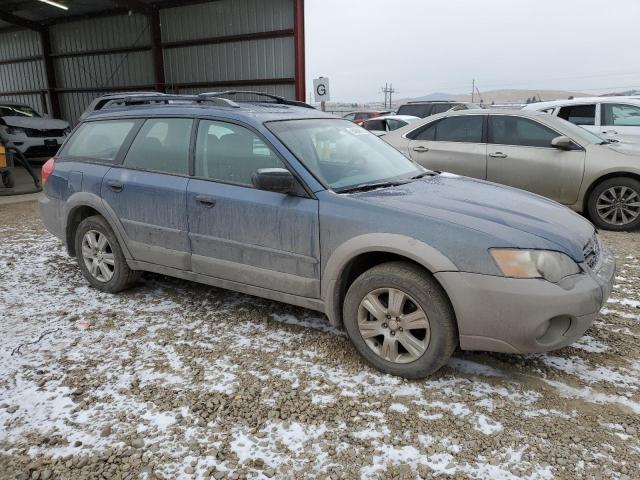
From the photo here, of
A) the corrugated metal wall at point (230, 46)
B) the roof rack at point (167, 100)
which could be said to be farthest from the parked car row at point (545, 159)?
the corrugated metal wall at point (230, 46)

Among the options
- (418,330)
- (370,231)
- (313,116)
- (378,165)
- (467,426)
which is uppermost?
(313,116)

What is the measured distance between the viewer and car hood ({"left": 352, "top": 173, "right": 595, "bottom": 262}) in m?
2.66

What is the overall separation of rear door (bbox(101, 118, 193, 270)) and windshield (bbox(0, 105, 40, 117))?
12607 mm

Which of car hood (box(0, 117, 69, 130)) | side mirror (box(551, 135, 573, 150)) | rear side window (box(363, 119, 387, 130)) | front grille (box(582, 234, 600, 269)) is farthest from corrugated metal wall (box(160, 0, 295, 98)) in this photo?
front grille (box(582, 234, 600, 269))

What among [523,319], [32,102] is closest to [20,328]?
[523,319]

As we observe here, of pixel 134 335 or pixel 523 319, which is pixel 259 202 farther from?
pixel 523 319

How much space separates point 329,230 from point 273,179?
468 millimetres

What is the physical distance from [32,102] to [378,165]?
794 inches

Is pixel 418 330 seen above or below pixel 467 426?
above

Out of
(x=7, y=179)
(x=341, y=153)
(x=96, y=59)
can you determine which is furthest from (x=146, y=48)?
(x=341, y=153)

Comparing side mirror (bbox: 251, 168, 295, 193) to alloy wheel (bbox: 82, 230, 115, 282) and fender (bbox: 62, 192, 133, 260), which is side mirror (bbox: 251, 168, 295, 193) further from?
alloy wheel (bbox: 82, 230, 115, 282)

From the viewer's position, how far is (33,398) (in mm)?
2754

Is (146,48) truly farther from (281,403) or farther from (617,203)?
(281,403)

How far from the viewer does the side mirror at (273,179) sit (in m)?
3.01
